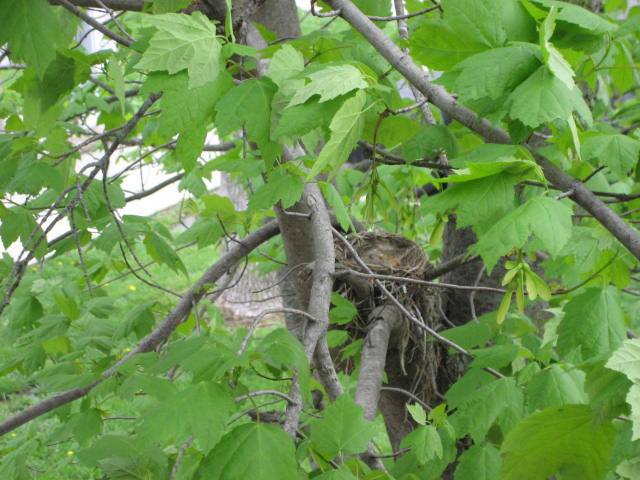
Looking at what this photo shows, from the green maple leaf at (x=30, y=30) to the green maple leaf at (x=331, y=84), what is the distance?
642 mm

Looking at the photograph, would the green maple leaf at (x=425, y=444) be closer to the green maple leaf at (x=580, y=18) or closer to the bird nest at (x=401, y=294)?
the bird nest at (x=401, y=294)

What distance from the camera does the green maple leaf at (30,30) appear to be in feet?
5.25

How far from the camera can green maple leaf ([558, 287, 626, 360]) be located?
1835 mm

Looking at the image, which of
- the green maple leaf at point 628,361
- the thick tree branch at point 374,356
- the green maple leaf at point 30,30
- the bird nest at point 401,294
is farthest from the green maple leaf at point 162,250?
the green maple leaf at point 628,361

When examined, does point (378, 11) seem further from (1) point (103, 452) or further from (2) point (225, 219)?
(1) point (103, 452)

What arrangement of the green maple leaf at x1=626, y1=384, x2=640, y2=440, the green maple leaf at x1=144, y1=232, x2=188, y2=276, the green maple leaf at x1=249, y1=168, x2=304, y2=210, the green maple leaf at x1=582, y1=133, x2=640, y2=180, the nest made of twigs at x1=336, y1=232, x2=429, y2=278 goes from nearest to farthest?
the green maple leaf at x1=626, y1=384, x2=640, y2=440 → the green maple leaf at x1=582, y1=133, x2=640, y2=180 → the green maple leaf at x1=249, y1=168, x2=304, y2=210 → the green maple leaf at x1=144, y1=232, x2=188, y2=276 → the nest made of twigs at x1=336, y1=232, x2=429, y2=278

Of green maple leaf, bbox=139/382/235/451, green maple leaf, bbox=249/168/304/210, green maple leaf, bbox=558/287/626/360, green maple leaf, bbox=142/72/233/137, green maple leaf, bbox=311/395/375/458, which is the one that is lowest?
green maple leaf, bbox=558/287/626/360

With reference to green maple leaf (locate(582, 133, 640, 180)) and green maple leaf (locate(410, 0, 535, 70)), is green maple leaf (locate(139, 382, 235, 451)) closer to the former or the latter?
Result: green maple leaf (locate(410, 0, 535, 70))

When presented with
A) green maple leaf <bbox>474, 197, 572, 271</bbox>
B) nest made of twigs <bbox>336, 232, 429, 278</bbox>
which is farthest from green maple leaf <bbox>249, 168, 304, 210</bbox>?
nest made of twigs <bbox>336, 232, 429, 278</bbox>

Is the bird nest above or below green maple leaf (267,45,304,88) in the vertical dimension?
below

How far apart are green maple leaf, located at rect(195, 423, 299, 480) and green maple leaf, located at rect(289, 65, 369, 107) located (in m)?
0.62

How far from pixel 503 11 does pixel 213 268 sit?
175 cm

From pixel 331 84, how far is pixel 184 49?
294 millimetres

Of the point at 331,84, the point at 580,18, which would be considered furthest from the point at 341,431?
the point at 580,18
